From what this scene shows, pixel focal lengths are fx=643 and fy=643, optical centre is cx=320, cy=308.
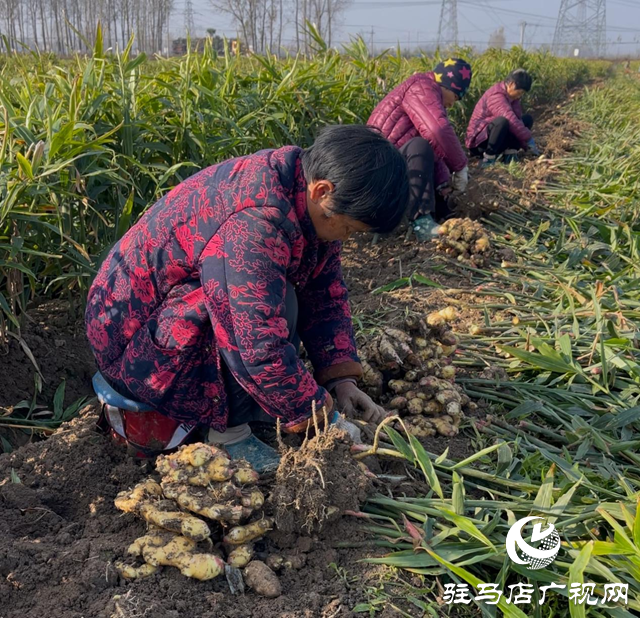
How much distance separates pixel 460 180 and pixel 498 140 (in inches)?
93.6

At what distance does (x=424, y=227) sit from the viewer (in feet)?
13.4

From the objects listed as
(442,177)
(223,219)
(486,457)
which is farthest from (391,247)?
(223,219)

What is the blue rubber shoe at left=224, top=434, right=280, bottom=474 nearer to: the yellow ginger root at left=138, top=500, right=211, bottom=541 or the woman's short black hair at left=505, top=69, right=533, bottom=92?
the yellow ginger root at left=138, top=500, right=211, bottom=541

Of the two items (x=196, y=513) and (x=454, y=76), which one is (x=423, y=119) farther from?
(x=196, y=513)

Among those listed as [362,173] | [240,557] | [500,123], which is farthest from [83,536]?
[500,123]

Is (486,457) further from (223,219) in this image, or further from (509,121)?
(509,121)

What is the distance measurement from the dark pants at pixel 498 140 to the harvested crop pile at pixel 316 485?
5602 millimetres

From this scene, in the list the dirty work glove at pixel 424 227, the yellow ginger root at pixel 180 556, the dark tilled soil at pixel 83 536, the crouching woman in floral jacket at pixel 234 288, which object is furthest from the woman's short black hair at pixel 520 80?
the yellow ginger root at pixel 180 556

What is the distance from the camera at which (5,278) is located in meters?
2.29

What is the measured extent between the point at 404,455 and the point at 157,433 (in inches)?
29.4

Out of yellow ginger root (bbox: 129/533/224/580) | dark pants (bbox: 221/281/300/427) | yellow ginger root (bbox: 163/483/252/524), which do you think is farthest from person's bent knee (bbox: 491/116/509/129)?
yellow ginger root (bbox: 129/533/224/580)

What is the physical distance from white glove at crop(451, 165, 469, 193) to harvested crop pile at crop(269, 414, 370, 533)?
3234 millimetres

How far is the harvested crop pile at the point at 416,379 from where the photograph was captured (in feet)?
6.76

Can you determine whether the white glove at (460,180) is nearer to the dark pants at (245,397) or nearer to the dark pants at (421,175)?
the dark pants at (421,175)
